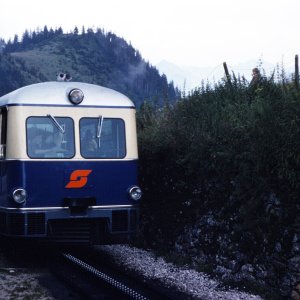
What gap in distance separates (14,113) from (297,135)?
4.49 meters

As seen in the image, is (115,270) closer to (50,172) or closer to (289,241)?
(50,172)

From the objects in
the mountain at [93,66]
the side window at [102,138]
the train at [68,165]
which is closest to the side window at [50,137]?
the train at [68,165]

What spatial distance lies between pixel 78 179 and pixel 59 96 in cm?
145

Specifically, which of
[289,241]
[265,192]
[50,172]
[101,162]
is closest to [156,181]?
[101,162]

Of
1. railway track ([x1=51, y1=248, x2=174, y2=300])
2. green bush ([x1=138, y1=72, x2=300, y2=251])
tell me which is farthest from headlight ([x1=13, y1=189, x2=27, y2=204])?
green bush ([x1=138, y1=72, x2=300, y2=251])

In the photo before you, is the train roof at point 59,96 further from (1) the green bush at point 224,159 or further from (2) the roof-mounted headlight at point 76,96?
(1) the green bush at point 224,159

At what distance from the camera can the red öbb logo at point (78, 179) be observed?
9.29 metres

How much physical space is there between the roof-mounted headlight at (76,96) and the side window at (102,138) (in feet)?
1.08

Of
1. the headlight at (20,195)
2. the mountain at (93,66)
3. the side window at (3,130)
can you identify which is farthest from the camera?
the mountain at (93,66)

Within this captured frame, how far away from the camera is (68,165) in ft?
30.5

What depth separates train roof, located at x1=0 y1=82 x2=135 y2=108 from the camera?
9258 millimetres

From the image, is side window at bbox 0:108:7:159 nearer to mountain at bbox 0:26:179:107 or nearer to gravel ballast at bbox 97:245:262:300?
gravel ballast at bbox 97:245:262:300

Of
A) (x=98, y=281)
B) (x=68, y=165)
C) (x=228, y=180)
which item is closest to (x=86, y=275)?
(x=98, y=281)

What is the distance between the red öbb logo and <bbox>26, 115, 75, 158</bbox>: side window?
0.32 metres
